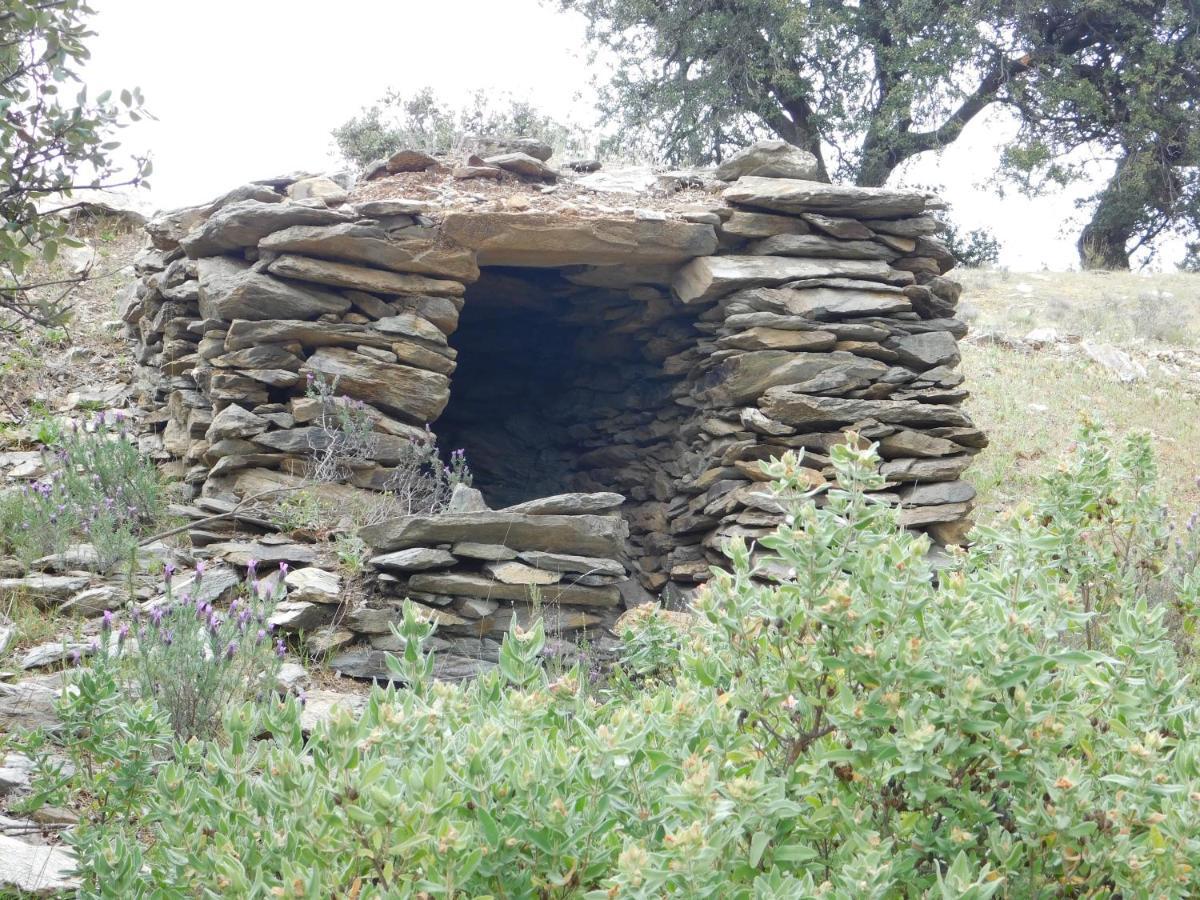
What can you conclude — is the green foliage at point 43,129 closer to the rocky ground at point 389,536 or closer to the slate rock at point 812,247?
the rocky ground at point 389,536

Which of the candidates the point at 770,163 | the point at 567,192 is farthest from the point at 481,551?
the point at 770,163

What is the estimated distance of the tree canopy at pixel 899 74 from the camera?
535 inches

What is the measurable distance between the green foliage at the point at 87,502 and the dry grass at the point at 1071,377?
5669 millimetres

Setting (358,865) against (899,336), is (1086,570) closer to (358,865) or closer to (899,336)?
(358,865)

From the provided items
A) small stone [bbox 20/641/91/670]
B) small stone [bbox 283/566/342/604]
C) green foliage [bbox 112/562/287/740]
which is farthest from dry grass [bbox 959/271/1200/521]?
small stone [bbox 20/641/91/670]

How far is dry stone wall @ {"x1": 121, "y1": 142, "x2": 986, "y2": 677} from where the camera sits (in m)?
5.78

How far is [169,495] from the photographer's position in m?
7.03

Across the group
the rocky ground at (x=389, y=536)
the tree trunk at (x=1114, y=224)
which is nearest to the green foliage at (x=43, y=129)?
the rocky ground at (x=389, y=536)

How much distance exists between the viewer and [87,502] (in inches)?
243

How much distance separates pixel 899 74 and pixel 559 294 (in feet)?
24.7

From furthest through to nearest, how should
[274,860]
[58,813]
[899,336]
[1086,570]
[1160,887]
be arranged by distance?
[899,336] → [1086,570] → [58,813] → [274,860] → [1160,887]

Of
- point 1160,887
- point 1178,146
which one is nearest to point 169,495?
point 1160,887

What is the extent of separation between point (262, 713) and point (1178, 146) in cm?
1525

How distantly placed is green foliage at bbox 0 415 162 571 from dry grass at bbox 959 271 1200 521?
5669 mm
